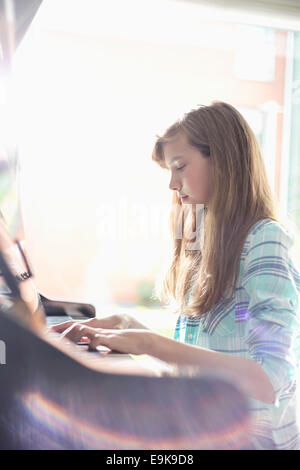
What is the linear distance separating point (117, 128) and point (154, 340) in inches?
213

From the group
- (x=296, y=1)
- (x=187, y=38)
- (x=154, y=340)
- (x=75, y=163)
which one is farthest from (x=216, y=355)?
(x=187, y=38)

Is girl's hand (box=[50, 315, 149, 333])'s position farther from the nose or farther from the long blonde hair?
the nose

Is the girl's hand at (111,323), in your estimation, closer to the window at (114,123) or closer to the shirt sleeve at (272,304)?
the shirt sleeve at (272,304)

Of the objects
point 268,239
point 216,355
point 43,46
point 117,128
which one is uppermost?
point 43,46

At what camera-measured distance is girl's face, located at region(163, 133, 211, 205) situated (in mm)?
1122

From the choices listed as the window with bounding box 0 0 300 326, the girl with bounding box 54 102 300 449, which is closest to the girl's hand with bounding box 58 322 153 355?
the girl with bounding box 54 102 300 449

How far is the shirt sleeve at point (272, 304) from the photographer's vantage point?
83cm

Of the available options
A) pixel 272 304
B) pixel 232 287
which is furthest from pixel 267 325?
pixel 232 287

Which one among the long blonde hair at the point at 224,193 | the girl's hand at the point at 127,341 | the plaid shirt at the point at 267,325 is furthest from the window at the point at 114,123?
the girl's hand at the point at 127,341

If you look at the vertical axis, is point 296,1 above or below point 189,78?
below

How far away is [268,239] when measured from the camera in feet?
3.09

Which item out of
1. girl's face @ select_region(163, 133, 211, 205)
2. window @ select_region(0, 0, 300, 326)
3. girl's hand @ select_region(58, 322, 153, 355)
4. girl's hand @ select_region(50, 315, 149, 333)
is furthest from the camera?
window @ select_region(0, 0, 300, 326)

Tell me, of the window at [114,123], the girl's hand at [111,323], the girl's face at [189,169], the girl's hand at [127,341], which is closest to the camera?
the girl's hand at [127,341]
